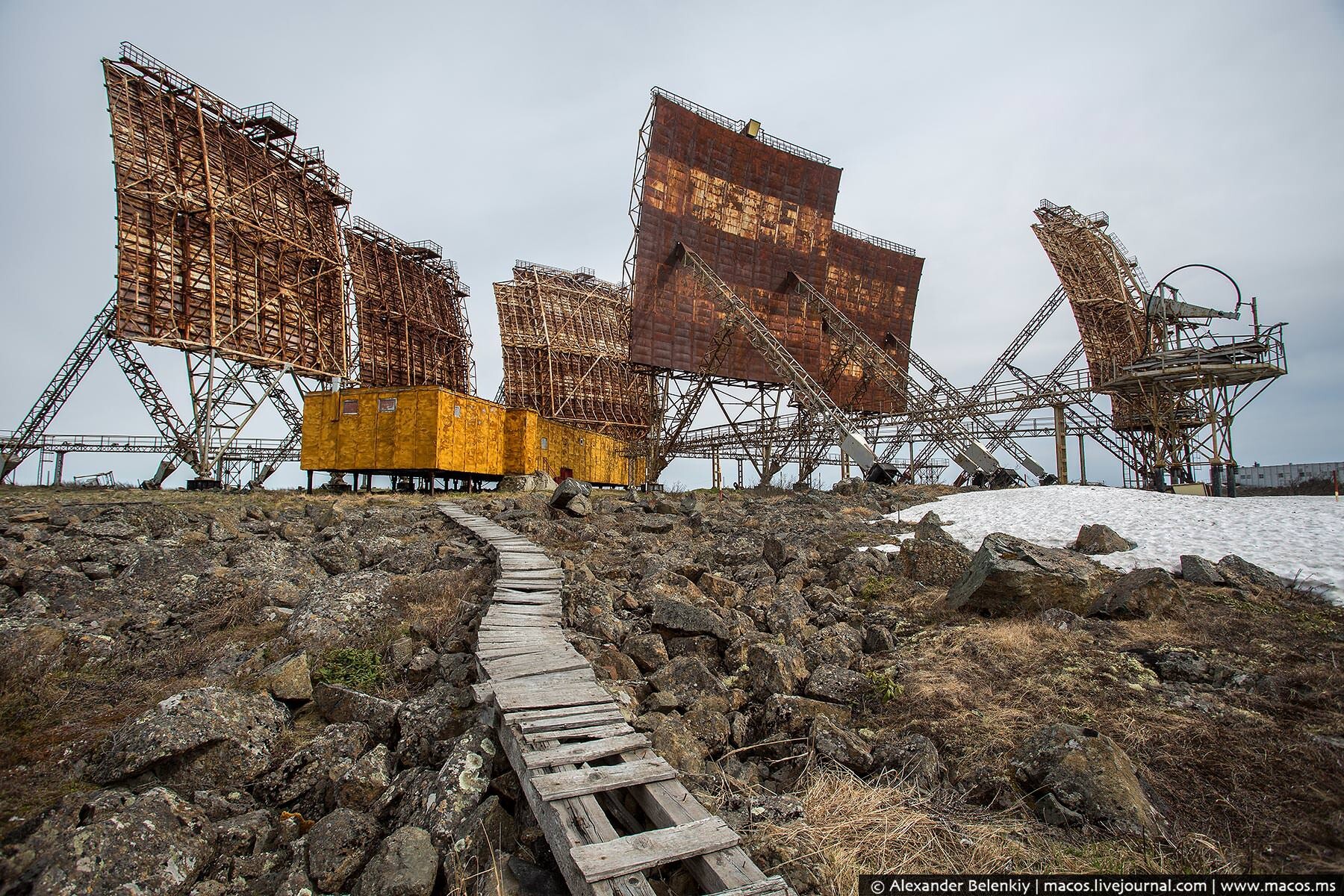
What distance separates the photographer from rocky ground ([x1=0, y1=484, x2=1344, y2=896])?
3166 millimetres

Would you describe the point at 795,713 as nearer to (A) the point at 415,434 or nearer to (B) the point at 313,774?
(B) the point at 313,774

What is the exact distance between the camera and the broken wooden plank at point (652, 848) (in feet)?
8.73

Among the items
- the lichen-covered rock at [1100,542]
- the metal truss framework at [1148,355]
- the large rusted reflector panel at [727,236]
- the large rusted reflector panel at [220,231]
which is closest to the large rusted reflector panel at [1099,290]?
the metal truss framework at [1148,355]

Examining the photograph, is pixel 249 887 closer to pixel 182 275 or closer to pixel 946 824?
pixel 946 824

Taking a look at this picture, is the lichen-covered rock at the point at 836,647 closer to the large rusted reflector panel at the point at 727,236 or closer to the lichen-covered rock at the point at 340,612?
the lichen-covered rock at the point at 340,612

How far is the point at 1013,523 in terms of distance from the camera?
10.9 meters

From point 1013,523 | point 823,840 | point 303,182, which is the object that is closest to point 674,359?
point 1013,523

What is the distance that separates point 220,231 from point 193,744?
89.8 feet

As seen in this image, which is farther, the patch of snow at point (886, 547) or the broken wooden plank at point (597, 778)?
the patch of snow at point (886, 547)

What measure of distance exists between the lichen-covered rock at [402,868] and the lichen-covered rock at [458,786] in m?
0.13

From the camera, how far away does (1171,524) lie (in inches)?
394

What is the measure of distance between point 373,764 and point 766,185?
29.8 meters

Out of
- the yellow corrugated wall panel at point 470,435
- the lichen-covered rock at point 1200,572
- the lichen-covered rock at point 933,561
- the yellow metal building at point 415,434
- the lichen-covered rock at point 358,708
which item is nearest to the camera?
A: the lichen-covered rock at point 358,708

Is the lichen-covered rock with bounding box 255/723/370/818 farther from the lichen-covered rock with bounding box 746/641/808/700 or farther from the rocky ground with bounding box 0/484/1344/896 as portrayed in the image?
the lichen-covered rock with bounding box 746/641/808/700
